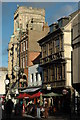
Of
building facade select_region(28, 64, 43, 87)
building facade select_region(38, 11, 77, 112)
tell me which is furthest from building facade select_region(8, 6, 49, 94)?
building facade select_region(38, 11, 77, 112)

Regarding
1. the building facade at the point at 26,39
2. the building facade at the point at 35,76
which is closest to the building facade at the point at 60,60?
the building facade at the point at 35,76

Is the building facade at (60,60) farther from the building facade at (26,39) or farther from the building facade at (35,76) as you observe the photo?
the building facade at (26,39)

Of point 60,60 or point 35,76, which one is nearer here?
point 60,60

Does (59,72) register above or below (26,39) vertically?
below

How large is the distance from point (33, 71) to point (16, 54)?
12726 millimetres

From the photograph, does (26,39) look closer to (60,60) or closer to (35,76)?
(35,76)

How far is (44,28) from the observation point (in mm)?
50156

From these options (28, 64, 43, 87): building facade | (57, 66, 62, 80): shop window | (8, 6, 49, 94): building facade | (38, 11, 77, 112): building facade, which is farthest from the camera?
(8, 6, 49, 94): building facade

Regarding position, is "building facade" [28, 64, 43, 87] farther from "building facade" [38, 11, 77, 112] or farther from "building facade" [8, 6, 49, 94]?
"building facade" [38, 11, 77, 112]

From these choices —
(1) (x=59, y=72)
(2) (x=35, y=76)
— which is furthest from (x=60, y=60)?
(2) (x=35, y=76)

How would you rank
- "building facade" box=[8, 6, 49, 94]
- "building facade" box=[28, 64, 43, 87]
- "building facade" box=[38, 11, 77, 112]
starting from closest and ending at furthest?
"building facade" box=[38, 11, 77, 112], "building facade" box=[28, 64, 43, 87], "building facade" box=[8, 6, 49, 94]

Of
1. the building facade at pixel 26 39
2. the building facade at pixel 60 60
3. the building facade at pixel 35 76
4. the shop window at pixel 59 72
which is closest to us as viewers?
the building facade at pixel 60 60

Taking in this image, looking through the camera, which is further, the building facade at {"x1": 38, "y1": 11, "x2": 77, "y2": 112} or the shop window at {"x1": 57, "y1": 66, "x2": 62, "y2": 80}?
the shop window at {"x1": 57, "y1": 66, "x2": 62, "y2": 80}

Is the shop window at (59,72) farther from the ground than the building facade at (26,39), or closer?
closer
